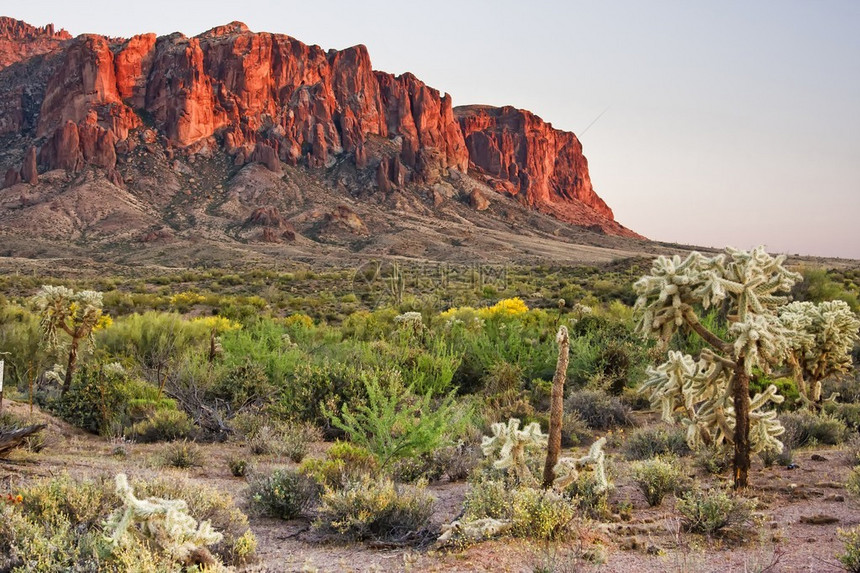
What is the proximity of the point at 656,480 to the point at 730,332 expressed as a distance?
1.45 meters

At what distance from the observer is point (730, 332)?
505 centimetres

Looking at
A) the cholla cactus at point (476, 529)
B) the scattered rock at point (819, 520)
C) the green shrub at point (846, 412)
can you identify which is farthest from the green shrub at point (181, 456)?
the green shrub at point (846, 412)

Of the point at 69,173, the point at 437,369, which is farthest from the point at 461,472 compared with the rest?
the point at 69,173

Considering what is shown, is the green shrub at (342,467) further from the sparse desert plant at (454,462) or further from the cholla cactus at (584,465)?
the cholla cactus at (584,465)

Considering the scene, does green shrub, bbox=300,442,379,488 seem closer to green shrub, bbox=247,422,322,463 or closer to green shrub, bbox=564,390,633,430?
green shrub, bbox=247,422,322,463

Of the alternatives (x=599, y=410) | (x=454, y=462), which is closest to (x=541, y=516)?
(x=454, y=462)

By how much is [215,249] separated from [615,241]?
7605cm

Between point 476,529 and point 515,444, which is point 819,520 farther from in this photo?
point 476,529

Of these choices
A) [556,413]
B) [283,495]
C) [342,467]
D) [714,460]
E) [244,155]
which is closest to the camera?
[556,413]

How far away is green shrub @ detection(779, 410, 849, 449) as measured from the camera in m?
7.86

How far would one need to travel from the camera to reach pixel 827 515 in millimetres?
5113

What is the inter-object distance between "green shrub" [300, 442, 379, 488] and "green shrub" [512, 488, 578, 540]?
1.49 metres

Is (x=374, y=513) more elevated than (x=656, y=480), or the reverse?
(x=656, y=480)

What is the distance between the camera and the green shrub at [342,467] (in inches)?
229
